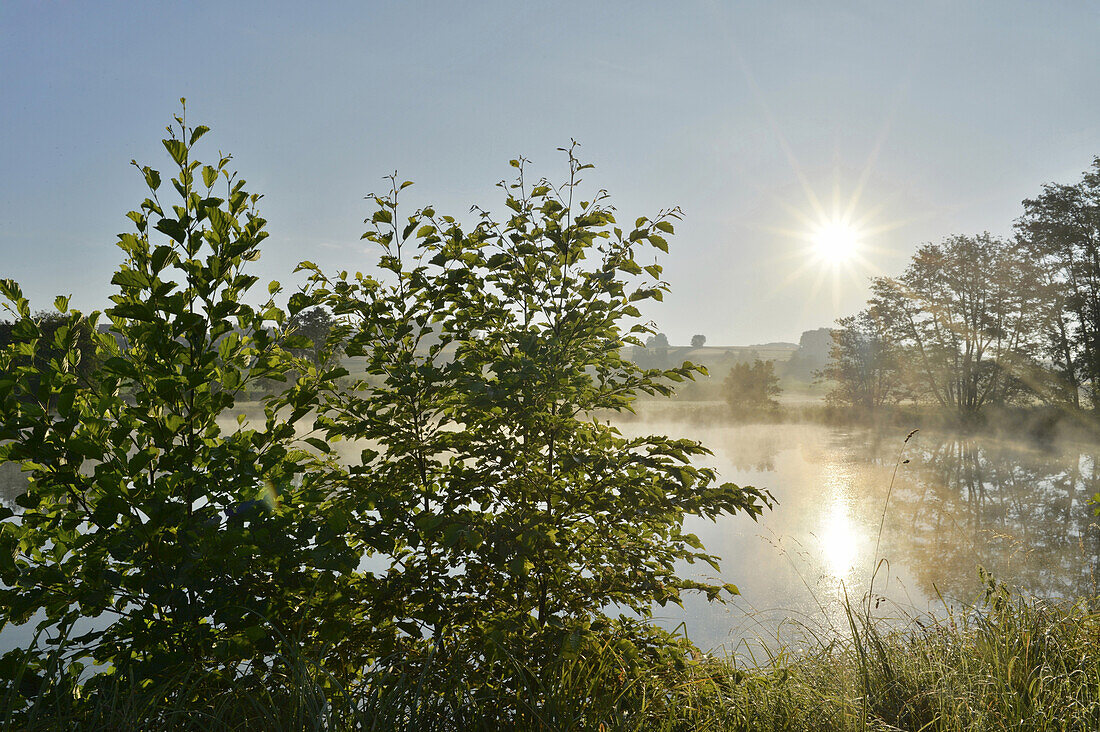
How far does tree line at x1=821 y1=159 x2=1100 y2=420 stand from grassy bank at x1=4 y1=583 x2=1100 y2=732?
21.6 meters

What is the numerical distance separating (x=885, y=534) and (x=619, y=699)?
7.53 m

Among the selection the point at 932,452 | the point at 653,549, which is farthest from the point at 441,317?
the point at 932,452

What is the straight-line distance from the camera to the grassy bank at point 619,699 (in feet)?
5.88

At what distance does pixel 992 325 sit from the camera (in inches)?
848

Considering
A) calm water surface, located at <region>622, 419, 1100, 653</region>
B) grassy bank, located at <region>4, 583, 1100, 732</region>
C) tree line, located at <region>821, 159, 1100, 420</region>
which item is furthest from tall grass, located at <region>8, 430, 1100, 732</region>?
tree line, located at <region>821, 159, 1100, 420</region>

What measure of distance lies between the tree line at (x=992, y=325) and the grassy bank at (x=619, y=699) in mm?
21636

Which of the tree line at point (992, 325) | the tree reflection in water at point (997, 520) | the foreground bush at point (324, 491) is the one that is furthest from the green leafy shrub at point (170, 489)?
the tree line at point (992, 325)

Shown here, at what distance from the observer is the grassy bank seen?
1.79 metres

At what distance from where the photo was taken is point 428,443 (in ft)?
7.82


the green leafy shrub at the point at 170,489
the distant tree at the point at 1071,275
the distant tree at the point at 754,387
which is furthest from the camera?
the distant tree at the point at 754,387

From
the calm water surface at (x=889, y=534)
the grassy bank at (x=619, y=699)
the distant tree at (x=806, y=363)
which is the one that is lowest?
the calm water surface at (x=889, y=534)

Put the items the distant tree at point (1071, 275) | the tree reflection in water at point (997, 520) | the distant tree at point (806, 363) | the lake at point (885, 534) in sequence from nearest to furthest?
the lake at point (885, 534), the tree reflection in water at point (997, 520), the distant tree at point (1071, 275), the distant tree at point (806, 363)

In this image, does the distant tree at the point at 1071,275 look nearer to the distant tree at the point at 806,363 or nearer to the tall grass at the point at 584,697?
the tall grass at the point at 584,697

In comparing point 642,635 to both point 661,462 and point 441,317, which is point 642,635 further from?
point 441,317
